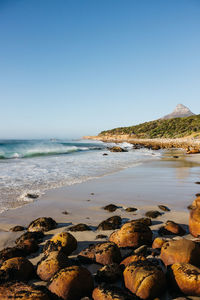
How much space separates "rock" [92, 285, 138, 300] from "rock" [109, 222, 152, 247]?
1066 millimetres

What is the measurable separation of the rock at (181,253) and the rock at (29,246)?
6.18 ft

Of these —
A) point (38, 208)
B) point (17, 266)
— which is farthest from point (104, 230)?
point (38, 208)

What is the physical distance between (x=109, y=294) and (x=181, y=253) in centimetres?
106

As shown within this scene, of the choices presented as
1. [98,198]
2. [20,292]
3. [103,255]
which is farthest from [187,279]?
[98,198]

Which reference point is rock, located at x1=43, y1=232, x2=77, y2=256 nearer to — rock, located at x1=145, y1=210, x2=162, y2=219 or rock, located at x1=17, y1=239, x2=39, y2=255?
rock, located at x1=17, y1=239, x2=39, y2=255

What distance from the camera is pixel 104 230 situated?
3.92 m

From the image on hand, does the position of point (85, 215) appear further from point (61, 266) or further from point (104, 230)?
point (61, 266)

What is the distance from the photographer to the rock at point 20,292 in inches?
78.0

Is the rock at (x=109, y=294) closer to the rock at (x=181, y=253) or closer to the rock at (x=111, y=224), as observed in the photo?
the rock at (x=181, y=253)

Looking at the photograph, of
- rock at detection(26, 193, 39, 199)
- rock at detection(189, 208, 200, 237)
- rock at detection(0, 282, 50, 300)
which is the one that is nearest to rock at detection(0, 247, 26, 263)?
rock at detection(0, 282, 50, 300)

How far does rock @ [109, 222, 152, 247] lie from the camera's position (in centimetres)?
318

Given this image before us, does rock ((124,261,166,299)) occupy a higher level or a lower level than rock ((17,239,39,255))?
higher

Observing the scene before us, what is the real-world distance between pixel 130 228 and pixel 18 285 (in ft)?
5.69

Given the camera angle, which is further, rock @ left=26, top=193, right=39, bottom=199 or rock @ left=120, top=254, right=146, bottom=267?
rock @ left=26, top=193, right=39, bottom=199
